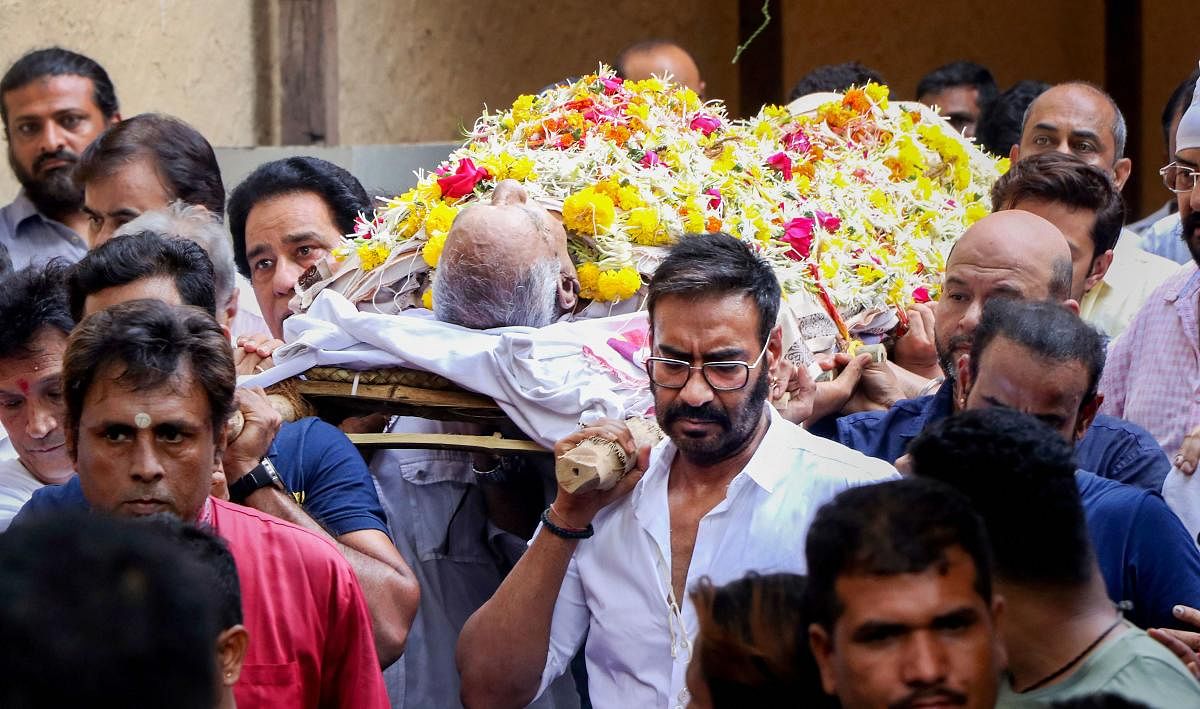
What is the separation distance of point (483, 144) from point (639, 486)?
1739 mm

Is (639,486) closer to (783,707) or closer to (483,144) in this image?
(783,707)

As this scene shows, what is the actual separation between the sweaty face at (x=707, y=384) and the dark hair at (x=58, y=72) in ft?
11.5

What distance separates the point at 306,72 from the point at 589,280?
3998 mm

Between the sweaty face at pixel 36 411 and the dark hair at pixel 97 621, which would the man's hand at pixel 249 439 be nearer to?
the sweaty face at pixel 36 411

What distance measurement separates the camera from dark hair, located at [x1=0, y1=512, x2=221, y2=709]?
1.83m

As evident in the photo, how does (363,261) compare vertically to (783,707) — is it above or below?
above

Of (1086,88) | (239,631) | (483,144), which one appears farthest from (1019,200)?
(239,631)

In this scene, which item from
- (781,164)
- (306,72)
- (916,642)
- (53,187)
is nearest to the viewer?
(916,642)

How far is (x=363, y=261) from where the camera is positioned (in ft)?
15.3

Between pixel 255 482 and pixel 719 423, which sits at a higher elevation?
pixel 719 423

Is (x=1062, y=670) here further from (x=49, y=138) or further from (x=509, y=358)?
(x=49, y=138)

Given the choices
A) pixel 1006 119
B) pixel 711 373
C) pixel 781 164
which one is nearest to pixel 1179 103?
pixel 1006 119

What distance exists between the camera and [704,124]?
531 centimetres

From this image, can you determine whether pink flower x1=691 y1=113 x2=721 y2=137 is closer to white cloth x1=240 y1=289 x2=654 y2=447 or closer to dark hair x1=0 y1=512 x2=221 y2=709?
white cloth x1=240 y1=289 x2=654 y2=447
